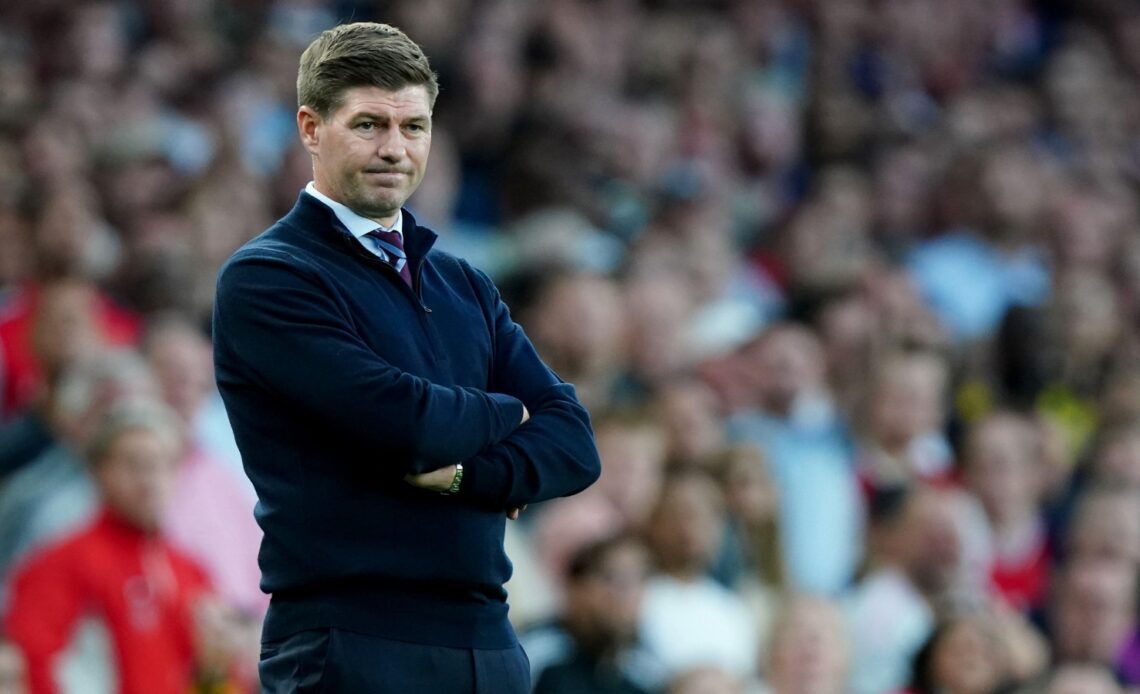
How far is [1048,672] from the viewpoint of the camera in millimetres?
6785

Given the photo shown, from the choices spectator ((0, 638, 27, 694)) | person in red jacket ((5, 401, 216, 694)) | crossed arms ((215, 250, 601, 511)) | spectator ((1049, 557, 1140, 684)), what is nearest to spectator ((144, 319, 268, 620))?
person in red jacket ((5, 401, 216, 694))

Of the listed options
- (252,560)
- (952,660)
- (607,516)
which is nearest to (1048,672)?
(952,660)

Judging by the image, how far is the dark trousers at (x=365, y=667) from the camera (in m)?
2.96

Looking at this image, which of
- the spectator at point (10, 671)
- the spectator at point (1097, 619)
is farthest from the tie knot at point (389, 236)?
the spectator at point (1097, 619)

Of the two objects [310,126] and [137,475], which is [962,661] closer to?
Result: [137,475]

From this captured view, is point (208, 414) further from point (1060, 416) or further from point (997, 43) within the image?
point (997, 43)

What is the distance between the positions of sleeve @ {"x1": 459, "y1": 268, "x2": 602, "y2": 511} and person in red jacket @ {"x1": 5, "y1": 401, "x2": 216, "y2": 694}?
250 centimetres

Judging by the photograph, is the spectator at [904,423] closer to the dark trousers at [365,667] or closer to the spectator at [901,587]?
the spectator at [901,587]

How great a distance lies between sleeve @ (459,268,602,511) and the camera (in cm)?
310

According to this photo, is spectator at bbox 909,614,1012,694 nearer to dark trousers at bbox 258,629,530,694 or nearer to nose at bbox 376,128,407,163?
dark trousers at bbox 258,629,530,694

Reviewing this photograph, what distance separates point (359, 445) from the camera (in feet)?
9.84

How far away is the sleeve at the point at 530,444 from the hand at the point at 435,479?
0.10ft

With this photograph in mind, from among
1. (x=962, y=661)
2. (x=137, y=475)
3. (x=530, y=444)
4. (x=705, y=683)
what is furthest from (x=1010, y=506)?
(x=530, y=444)

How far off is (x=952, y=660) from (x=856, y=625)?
578 millimetres
